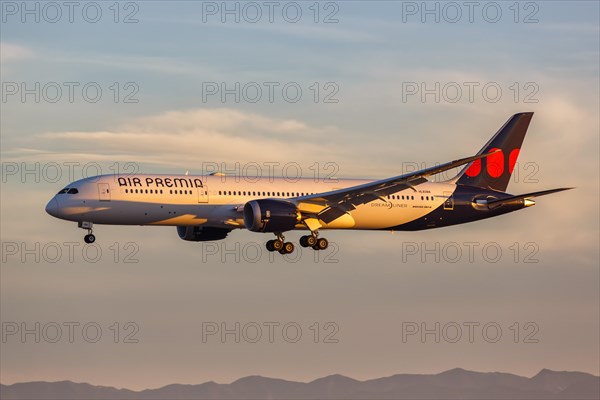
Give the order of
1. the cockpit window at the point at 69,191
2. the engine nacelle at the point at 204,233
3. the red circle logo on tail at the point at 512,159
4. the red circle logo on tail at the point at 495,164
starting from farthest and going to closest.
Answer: the red circle logo on tail at the point at 512,159 → the red circle logo on tail at the point at 495,164 → the engine nacelle at the point at 204,233 → the cockpit window at the point at 69,191

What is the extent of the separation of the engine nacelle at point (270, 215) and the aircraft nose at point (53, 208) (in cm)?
1204

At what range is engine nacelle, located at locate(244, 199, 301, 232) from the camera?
8069cm

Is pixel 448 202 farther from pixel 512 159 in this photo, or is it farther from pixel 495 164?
pixel 512 159

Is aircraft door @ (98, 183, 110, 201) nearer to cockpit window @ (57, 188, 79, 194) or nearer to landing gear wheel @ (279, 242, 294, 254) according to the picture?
cockpit window @ (57, 188, 79, 194)

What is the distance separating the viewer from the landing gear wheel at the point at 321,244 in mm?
87688

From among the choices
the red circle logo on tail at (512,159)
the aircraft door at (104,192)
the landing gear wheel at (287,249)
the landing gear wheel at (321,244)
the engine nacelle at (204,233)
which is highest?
the red circle logo on tail at (512,159)

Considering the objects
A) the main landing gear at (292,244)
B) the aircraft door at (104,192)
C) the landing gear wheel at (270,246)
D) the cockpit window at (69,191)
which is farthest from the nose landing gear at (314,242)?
the cockpit window at (69,191)

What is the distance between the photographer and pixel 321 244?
288ft

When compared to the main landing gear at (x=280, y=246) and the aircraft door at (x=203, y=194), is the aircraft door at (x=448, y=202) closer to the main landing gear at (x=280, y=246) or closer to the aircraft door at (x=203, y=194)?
the main landing gear at (x=280, y=246)

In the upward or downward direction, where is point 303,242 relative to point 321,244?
upward

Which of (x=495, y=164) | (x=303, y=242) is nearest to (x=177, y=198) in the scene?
(x=303, y=242)

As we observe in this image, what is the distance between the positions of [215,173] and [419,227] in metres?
16.0

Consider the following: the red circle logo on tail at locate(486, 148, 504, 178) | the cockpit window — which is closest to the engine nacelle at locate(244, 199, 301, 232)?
the cockpit window

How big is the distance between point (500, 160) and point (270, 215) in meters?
25.3
